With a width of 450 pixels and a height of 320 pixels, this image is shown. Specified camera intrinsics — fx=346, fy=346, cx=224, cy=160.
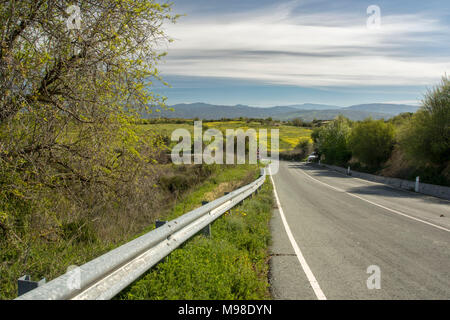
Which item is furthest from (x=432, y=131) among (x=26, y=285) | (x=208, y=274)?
(x=26, y=285)

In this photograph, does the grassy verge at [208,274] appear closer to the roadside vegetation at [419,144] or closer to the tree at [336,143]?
the roadside vegetation at [419,144]

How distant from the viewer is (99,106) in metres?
6.65

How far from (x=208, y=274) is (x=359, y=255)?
3236 millimetres

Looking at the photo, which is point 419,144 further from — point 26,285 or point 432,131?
point 26,285

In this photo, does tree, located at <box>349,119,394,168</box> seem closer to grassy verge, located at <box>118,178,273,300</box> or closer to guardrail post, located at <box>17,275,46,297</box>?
grassy verge, located at <box>118,178,273,300</box>

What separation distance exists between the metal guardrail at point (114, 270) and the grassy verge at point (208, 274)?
8.9 inches

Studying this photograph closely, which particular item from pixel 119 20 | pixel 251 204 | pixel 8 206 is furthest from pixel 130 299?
pixel 251 204

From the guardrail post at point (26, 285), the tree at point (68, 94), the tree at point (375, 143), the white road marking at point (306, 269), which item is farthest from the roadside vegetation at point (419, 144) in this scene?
the guardrail post at point (26, 285)

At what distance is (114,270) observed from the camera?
3480 mm

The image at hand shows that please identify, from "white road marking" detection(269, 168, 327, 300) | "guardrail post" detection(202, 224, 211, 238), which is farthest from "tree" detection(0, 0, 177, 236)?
"white road marking" detection(269, 168, 327, 300)

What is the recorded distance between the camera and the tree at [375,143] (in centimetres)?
3716

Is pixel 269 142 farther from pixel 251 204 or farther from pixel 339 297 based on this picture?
pixel 339 297

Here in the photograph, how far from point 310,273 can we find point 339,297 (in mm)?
980

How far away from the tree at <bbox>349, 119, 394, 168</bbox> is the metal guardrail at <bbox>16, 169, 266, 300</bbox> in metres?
36.1
